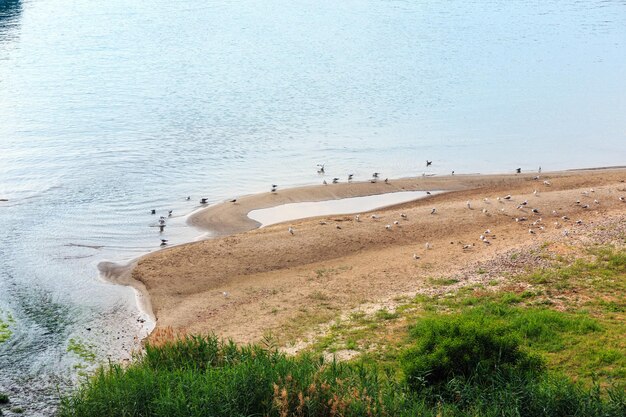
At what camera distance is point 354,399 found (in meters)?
12.4

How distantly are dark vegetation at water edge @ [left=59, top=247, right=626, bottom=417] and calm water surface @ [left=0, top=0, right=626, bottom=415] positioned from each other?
5.50 meters

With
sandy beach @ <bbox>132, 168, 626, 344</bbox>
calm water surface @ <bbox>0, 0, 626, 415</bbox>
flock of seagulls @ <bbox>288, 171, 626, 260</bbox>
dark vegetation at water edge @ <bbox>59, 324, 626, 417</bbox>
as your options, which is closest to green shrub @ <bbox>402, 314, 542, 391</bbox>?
dark vegetation at water edge @ <bbox>59, 324, 626, 417</bbox>

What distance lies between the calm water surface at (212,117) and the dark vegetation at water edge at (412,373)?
18.1 ft

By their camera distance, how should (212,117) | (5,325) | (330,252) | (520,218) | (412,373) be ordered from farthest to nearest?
(212,117), (520,218), (330,252), (5,325), (412,373)

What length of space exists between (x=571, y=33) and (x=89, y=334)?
6828 centimetres

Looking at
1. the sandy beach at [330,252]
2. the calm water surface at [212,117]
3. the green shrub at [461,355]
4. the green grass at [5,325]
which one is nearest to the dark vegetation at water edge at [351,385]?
the green shrub at [461,355]

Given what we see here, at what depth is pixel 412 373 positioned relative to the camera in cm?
1447

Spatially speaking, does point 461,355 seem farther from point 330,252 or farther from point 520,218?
point 520,218

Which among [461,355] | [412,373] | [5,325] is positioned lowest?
[5,325]

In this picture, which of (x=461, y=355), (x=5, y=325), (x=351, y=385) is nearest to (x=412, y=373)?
(x=461, y=355)

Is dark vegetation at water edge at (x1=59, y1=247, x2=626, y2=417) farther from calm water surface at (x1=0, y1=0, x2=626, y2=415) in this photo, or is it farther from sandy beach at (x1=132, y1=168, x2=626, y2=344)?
calm water surface at (x1=0, y1=0, x2=626, y2=415)

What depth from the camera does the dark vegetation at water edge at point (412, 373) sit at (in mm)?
12422

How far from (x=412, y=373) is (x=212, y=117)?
3391cm

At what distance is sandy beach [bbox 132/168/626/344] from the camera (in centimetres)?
2175
